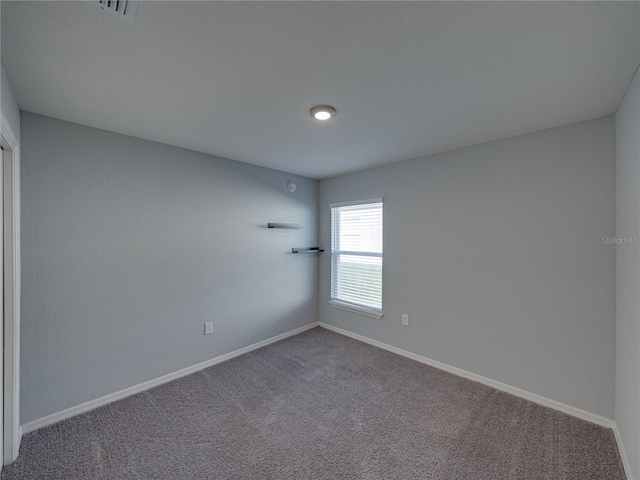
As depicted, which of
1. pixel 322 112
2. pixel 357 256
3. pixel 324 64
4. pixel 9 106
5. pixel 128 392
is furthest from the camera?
pixel 357 256

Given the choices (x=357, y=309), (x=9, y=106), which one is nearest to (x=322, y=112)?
(x=9, y=106)

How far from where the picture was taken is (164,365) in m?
2.67

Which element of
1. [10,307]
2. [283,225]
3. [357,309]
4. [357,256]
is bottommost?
[357,309]

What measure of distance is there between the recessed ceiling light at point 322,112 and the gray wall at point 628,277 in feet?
5.55

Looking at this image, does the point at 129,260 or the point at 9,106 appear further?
the point at 129,260

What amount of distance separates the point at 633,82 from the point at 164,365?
13.3ft

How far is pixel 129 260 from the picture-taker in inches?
96.5

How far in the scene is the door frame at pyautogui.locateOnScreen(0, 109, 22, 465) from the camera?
5.53 feet

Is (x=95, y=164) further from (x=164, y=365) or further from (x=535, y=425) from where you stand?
(x=535, y=425)

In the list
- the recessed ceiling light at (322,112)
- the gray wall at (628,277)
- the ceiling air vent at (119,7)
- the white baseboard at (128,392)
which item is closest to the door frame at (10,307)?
the white baseboard at (128,392)

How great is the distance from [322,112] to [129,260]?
2085 mm

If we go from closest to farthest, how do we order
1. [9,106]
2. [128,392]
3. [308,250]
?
[9,106], [128,392], [308,250]

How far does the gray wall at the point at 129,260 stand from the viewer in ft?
6.71

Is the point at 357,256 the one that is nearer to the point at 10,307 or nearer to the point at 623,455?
the point at 623,455
